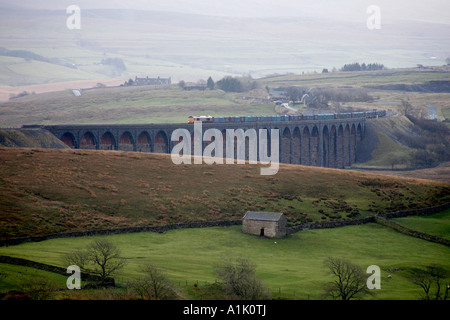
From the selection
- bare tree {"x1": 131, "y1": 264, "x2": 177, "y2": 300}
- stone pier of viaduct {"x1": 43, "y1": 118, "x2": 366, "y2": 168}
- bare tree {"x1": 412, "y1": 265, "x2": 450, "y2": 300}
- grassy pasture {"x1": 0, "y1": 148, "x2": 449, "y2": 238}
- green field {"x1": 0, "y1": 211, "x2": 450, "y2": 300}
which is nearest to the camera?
bare tree {"x1": 131, "y1": 264, "x2": 177, "y2": 300}

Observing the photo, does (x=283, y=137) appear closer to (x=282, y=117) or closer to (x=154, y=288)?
(x=282, y=117)

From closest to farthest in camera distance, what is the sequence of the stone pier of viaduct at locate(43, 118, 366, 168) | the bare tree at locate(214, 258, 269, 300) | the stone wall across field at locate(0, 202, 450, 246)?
the bare tree at locate(214, 258, 269, 300) → the stone wall across field at locate(0, 202, 450, 246) → the stone pier of viaduct at locate(43, 118, 366, 168)

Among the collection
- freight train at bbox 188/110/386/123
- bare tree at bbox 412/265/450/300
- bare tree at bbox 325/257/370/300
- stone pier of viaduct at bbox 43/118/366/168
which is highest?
freight train at bbox 188/110/386/123

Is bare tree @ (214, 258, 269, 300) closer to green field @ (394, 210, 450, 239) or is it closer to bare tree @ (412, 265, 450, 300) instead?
bare tree @ (412, 265, 450, 300)

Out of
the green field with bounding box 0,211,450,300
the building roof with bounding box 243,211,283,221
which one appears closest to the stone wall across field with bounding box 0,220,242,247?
the green field with bounding box 0,211,450,300

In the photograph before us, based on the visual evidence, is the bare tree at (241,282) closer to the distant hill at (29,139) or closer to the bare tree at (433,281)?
the bare tree at (433,281)

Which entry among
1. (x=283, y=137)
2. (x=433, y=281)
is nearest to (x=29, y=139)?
(x=283, y=137)
